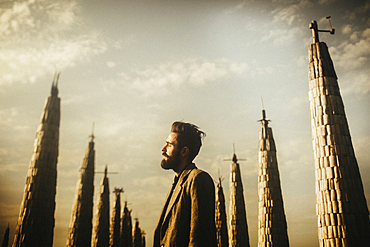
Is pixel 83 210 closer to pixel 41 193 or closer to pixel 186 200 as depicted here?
pixel 41 193

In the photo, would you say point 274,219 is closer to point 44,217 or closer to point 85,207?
point 44,217

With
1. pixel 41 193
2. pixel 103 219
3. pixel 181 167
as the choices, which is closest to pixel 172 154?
pixel 181 167

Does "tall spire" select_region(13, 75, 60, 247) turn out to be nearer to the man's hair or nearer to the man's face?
the man's face

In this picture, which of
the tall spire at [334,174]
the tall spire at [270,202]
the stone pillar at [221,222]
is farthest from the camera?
the stone pillar at [221,222]

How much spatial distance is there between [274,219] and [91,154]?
12397mm

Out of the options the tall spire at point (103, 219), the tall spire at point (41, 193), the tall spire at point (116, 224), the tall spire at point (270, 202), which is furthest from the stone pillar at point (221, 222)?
the tall spire at point (116, 224)

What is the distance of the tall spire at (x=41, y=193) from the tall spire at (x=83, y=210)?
24.5 feet

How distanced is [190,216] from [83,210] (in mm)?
→ 14438

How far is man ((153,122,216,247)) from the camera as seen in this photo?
12.1 ft

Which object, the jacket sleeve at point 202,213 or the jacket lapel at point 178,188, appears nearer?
the jacket sleeve at point 202,213

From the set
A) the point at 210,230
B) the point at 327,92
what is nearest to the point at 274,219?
the point at 327,92

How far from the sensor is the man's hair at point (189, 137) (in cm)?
447

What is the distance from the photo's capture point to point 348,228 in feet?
23.8

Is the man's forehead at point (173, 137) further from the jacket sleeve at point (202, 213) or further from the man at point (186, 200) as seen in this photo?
the jacket sleeve at point (202, 213)
